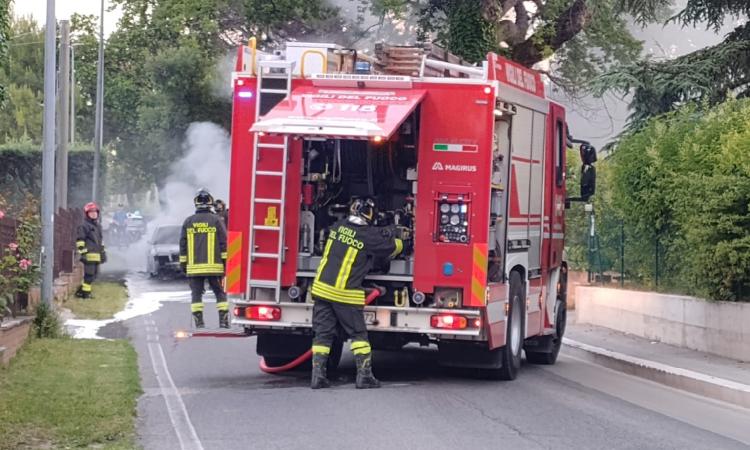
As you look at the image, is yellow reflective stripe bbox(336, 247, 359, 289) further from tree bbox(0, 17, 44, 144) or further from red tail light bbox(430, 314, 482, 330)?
tree bbox(0, 17, 44, 144)

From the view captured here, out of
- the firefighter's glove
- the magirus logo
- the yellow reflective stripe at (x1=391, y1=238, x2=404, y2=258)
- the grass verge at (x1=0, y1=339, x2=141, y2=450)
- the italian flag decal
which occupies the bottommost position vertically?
the grass verge at (x1=0, y1=339, x2=141, y2=450)

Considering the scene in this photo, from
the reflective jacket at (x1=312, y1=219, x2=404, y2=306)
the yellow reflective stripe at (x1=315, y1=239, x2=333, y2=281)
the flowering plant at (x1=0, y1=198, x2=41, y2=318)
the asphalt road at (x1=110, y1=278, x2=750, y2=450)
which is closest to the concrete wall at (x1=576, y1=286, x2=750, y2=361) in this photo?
the asphalt road at (x1=110, y1=278, x2=750, y2=450)

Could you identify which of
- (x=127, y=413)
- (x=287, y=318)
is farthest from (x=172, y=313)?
(x=127, y=413)

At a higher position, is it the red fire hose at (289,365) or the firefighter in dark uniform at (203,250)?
the firefighter in dark uniform at (203,250)

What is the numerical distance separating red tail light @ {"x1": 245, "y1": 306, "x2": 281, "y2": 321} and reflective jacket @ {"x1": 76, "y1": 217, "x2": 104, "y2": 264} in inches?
478

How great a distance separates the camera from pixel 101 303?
926 inches

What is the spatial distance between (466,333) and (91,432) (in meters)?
3.88

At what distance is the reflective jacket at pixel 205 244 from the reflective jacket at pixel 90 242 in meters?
8.05

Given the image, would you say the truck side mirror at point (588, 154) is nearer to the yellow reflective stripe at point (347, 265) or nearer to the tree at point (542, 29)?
the yellow reflective stripe at point (347, 265)

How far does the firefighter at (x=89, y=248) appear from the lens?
78.6ft

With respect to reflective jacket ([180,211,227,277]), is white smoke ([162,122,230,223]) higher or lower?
higher

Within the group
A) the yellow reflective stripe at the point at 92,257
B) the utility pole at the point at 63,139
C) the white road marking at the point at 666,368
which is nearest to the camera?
the white road marking at the point at 666,368

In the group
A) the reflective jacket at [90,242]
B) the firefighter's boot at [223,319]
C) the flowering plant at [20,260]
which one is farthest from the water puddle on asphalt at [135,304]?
the firefighter's boot at [223,319]

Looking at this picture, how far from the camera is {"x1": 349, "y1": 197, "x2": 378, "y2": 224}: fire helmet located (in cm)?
1211
